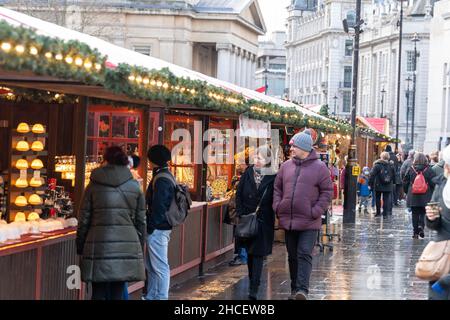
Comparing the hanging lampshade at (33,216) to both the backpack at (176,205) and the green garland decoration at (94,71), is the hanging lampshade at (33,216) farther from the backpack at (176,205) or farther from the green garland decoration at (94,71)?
the green garland decoration at (94,71)

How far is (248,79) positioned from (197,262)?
83146 mm

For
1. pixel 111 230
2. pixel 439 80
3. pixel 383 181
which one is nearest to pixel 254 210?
pixel 111 230

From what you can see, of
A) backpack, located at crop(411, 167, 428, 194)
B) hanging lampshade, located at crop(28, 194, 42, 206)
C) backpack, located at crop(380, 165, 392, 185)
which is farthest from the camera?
backpack, located at crop(380, 165, 392, 185)

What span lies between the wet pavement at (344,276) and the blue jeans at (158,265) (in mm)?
1196

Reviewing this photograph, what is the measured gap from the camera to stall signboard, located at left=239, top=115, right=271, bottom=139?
17797 mm

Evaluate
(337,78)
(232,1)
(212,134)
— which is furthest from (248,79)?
(212,134)

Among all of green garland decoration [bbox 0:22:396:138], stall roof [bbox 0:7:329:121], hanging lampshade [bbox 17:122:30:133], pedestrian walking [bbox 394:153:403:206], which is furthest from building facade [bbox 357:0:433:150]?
hanging lampshade [bbox 17:122:30:133]

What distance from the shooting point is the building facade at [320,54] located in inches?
5340

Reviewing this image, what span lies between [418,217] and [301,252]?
10487 mm

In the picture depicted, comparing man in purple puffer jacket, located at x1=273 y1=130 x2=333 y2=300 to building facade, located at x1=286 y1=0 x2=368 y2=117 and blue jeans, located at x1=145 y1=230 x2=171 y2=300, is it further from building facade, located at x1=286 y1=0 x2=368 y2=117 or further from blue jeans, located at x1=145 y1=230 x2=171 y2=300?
building facade, located at x1=286 y1=0 x2=368 y2=117

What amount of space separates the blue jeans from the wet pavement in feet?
3.92

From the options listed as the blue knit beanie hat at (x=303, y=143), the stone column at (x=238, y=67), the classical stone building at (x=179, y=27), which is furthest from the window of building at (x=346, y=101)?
the blue knit beanie hat at (x=303, y=143)
